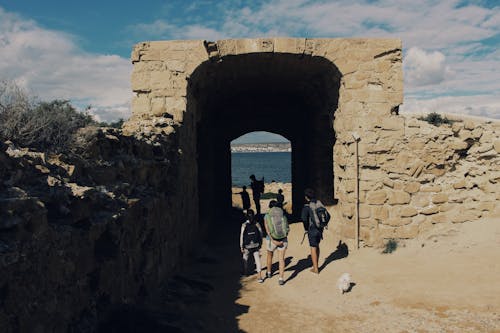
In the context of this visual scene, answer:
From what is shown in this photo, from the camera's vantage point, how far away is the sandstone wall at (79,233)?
2883 mm

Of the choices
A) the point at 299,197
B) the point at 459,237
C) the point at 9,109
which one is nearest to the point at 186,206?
the point at 9,109

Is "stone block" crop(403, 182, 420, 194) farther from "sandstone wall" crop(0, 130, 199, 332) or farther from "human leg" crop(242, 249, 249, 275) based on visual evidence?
"sandstone wall" crop(0, 130, 199, 332)

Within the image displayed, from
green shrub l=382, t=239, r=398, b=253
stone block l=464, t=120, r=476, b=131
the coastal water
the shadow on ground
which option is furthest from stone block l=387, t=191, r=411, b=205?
the coastal water

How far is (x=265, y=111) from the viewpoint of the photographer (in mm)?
15242

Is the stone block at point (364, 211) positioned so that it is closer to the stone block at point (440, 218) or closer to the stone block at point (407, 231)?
the stone block at point (407, 231)

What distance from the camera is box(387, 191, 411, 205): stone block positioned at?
27.5 feet

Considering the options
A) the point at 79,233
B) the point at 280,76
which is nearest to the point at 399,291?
the point at 79,233

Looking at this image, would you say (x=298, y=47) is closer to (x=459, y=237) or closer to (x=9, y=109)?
(x=459, y=237)

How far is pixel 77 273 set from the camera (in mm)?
3627

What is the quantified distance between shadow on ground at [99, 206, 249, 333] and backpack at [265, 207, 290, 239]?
1.14 metres

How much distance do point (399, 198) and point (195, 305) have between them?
15.8ft

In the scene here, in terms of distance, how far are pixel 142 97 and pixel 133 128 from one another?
1842 mm

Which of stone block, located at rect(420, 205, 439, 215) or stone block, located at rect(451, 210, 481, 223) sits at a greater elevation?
stone block, located at rect(420, 205, 439, 215)

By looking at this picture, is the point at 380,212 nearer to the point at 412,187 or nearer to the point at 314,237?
the point at 412,187
